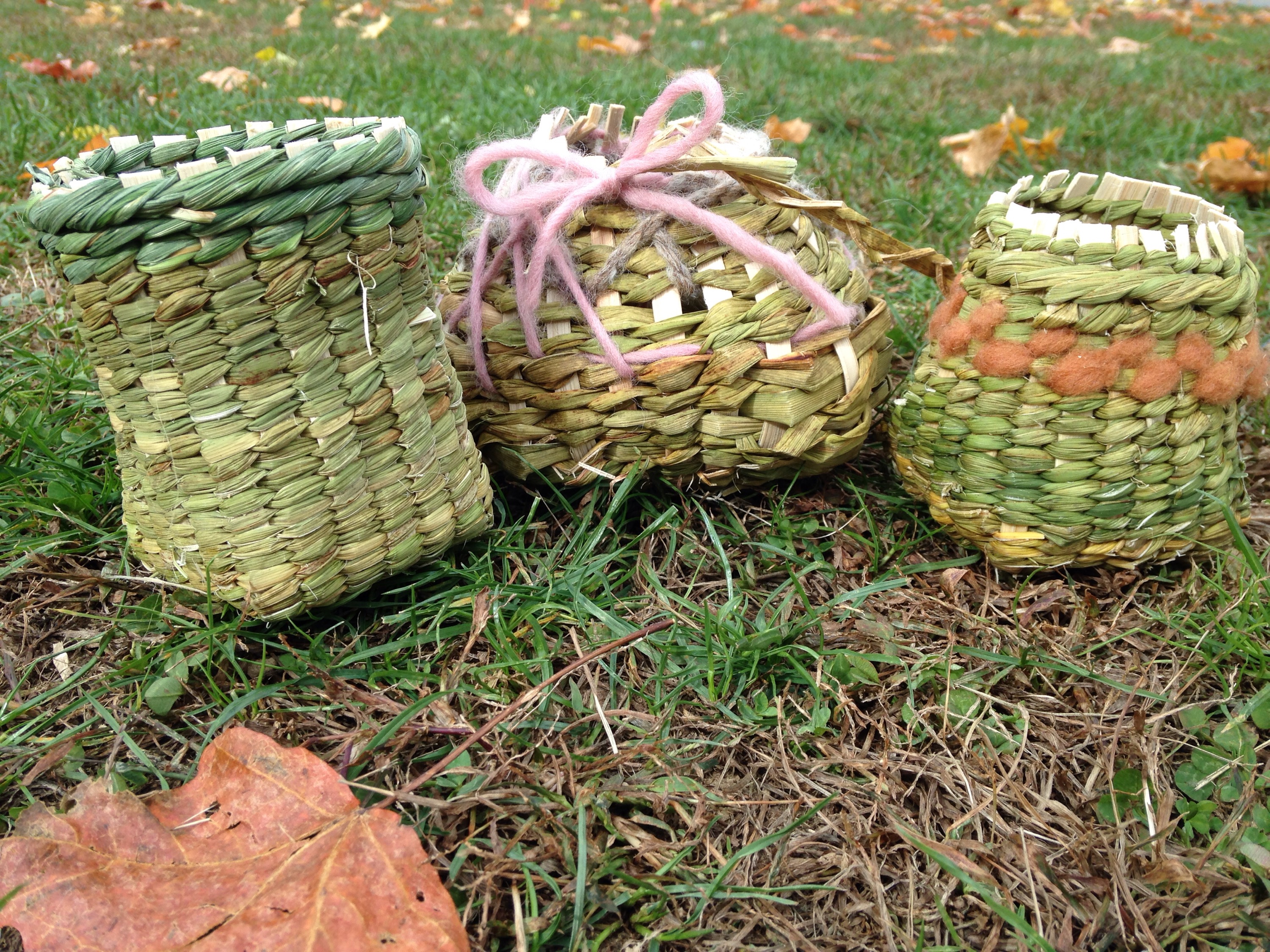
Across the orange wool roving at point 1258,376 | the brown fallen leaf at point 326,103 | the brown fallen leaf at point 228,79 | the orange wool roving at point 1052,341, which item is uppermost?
the brown fallen leaf at point 228,79

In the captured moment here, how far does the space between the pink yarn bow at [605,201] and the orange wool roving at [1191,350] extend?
0.46 m

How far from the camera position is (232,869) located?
101 cm

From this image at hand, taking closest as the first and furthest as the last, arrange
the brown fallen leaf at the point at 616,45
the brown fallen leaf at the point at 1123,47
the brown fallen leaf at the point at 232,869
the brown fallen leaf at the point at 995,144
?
the brown fallen leaf at the point at 232,869 < the brown fallen leaf at the point at 995,144 < the brown fallen leaf at the point at 616,45 < the brown fallen leaf at the point at 1123,47

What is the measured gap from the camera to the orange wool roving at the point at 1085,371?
1309 mm

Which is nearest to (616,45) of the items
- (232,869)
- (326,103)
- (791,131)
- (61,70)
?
A: (791,131)

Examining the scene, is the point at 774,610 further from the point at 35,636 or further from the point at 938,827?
the point at 35,636

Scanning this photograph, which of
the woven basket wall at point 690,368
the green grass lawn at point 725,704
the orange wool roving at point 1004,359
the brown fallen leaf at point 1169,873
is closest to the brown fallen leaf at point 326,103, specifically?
the green grass lawn at point 725,704

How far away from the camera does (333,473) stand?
1.22 meters

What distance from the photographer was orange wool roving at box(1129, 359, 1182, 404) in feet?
4.29

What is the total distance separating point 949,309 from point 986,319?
0.11 m

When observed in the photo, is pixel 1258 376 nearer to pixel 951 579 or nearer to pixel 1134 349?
pixel 1134 349

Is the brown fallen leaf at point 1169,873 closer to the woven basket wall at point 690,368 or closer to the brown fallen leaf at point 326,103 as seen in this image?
the woven basket wall at point 690,368

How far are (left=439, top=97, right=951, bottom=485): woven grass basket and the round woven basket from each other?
0.15m

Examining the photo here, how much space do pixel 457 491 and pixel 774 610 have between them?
520 mm
